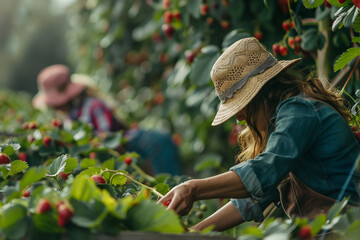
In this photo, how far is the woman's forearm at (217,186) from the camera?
1.44 metres

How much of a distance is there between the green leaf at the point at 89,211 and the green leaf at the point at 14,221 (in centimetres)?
11

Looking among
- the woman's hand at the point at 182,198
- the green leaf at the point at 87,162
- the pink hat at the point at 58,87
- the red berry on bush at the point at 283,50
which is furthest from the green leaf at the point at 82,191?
the pink hat at the point at 58,87

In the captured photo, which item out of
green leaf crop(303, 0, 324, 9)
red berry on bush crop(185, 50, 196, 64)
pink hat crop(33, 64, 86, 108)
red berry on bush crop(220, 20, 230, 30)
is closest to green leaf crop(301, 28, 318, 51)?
green leaf crop(303, 0, 324, 9)

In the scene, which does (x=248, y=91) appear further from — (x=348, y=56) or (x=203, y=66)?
(x=203, y=66)

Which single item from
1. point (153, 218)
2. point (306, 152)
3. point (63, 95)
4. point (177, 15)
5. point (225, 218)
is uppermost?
point (177, 15)

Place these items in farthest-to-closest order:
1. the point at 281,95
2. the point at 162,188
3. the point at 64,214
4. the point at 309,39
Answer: the point at 309,39 < the point at 162,188 < the point at 281,95 < the point at 64,214

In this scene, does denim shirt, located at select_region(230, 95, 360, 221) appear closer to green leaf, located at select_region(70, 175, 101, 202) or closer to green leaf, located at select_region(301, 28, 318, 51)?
green leaf, located at select_region(70, 175, 101, 202)

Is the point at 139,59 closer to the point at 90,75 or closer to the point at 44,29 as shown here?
the point at 90,75

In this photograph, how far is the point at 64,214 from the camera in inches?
46.4

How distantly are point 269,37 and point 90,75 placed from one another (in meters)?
3.69

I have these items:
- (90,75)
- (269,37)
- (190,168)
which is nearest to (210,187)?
(269,37)

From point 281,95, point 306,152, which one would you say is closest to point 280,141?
point 306,152

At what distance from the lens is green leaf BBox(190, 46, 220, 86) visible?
2.65m

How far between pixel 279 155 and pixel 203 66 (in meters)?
1.30
